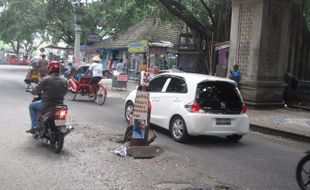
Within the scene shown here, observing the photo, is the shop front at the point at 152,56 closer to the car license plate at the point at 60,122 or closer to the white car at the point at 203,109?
the white car at the point at 203,109

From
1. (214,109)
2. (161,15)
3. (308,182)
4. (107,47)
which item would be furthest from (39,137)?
(107,47)

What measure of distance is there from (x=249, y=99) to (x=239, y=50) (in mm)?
2093

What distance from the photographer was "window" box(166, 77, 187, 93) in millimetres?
9367

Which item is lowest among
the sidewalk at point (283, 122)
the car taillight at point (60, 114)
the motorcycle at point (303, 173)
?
the sidewalk at point (283, 122)

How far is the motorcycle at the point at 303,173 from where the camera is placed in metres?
5.96

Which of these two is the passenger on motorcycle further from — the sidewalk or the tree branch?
the sidewalk

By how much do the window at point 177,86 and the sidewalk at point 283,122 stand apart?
11.8 feet

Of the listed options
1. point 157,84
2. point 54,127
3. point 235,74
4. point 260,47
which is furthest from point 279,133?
point 54,127

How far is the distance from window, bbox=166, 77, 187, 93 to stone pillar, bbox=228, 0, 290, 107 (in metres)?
6.65

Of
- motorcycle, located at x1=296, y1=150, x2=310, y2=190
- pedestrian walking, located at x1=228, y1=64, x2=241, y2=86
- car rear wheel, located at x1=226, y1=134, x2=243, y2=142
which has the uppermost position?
pedestrian walking, located at x1=228, y1=64, x2=241, y2=86

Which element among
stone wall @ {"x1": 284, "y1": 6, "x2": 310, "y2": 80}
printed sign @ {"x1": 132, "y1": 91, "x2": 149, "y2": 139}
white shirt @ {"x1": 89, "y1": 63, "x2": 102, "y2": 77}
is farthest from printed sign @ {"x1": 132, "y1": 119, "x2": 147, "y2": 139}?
stone wall @ {"x1": 284, "y1": 6, "x2": 310, "y2": 80}

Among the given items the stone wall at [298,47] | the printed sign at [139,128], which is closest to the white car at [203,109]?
the printed sign at [139,128]

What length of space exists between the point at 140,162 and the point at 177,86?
2.96 meters

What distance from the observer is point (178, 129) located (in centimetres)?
919
